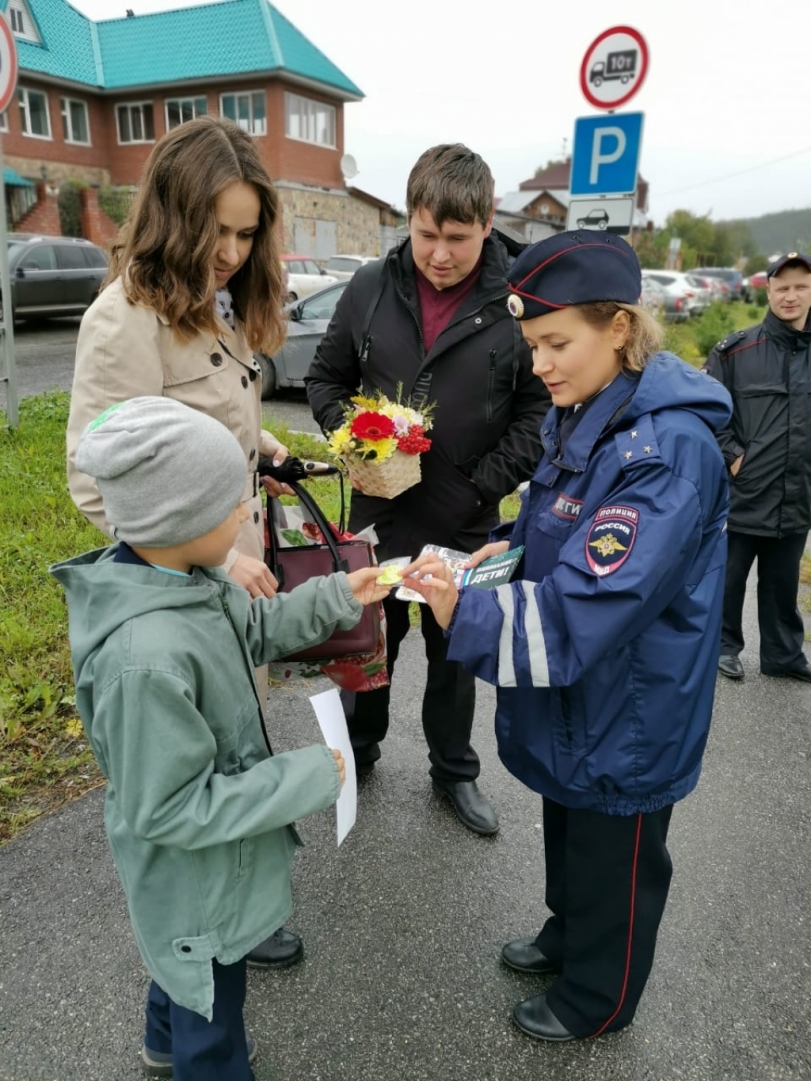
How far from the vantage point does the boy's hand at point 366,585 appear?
193 centimetres

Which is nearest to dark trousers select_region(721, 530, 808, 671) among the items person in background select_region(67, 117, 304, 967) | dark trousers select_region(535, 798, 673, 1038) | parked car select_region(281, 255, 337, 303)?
dark trousers select_region(535, 798, 673, 1038)

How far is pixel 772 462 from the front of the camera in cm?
415

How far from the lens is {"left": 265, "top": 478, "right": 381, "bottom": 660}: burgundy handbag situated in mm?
2221

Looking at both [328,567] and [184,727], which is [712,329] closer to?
[328,567]

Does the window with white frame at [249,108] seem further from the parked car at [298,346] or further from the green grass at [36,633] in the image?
the green grass at [36,633]

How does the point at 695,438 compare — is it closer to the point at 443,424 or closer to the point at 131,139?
the point at 443,424

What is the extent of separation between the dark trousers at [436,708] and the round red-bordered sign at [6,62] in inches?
205

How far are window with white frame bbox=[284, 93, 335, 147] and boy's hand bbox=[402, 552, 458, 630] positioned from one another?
Answer: 30.1 metres

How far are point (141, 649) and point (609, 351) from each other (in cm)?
115

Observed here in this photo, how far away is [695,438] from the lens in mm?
1560

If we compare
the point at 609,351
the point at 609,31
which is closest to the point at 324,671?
the point at 609,351

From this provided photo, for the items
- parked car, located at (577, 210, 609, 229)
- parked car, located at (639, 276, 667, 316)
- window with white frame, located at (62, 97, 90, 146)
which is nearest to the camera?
parked car, located at (577, 210, 609, 229)

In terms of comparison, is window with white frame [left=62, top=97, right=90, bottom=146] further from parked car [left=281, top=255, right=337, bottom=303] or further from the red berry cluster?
the red berry cluster

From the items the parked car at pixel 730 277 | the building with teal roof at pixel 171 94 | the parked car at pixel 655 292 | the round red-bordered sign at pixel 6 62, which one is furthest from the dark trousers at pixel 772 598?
the parked car at pixel 730 277
